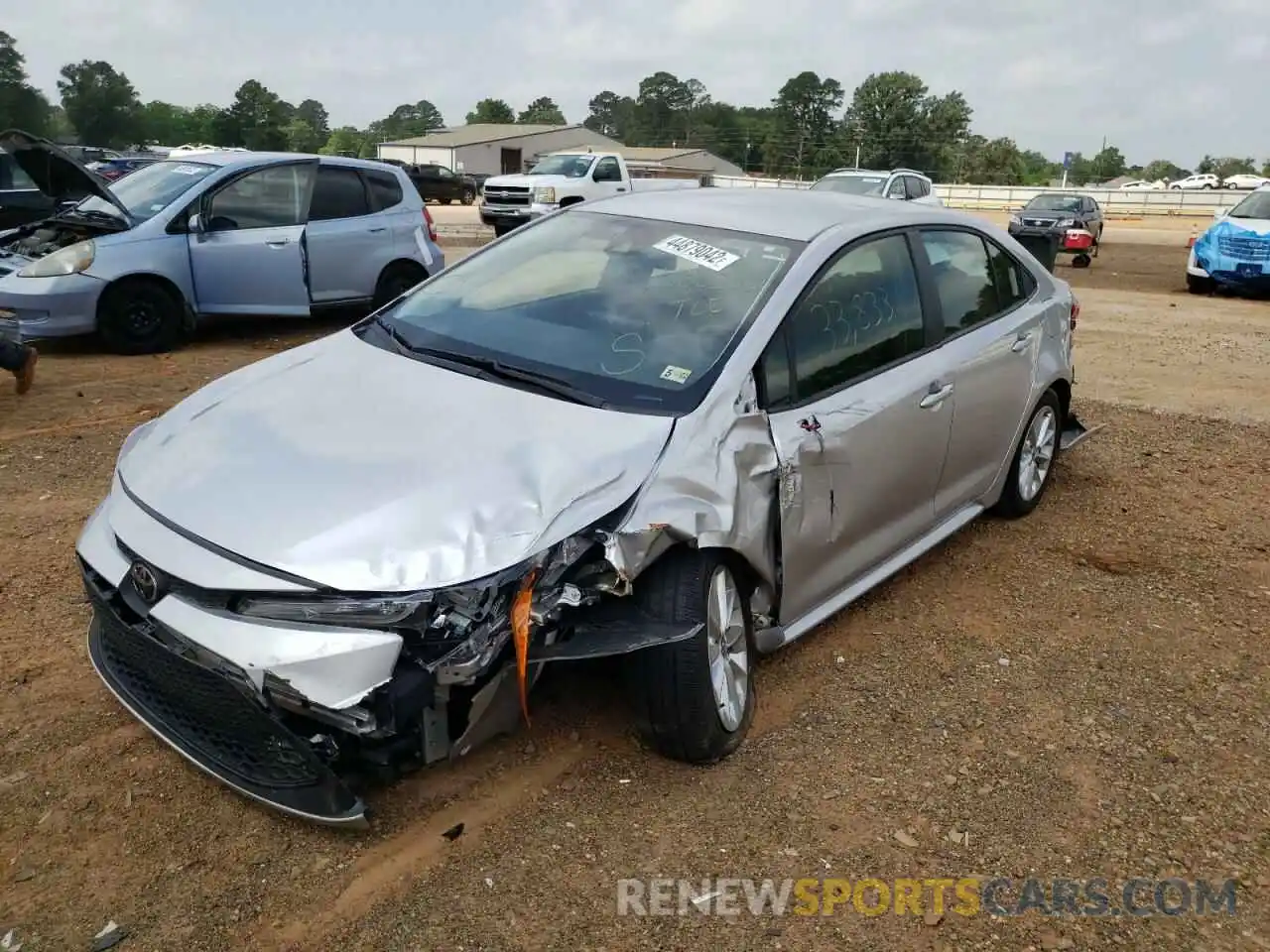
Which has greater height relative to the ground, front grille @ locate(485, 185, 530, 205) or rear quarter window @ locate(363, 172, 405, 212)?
rear quarter window @ locate(363, 172, 405, 212)

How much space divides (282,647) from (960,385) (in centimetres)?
292

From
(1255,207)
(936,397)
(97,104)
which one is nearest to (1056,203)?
(1255,207)

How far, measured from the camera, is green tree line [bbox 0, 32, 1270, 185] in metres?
72.6

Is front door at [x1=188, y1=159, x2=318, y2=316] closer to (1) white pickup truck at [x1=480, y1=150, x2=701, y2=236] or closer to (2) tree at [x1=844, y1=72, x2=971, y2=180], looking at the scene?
(1) white pickup truck at [x1=480, y1=150, x2=701, y2=236]

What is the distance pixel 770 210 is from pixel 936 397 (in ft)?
3.24

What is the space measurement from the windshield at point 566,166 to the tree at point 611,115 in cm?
11531

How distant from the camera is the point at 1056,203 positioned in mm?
23094

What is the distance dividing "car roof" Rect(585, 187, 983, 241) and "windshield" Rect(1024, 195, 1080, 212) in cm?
2004

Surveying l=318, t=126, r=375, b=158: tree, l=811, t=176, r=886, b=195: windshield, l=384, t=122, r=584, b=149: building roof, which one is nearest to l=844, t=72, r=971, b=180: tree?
l=384, t=122, r=584, b=149: building roof

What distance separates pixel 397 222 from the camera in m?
9.58

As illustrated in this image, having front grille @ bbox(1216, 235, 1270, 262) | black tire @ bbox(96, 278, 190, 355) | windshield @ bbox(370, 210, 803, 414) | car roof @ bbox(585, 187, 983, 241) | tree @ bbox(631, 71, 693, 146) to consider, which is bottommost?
black tire @ bbox(96, 278, 190, 355)

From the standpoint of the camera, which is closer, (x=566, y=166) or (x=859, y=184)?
(x=859, y=184)

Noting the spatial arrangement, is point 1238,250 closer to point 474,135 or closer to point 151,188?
point 151,188

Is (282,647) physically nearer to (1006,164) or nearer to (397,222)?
(397,222)
